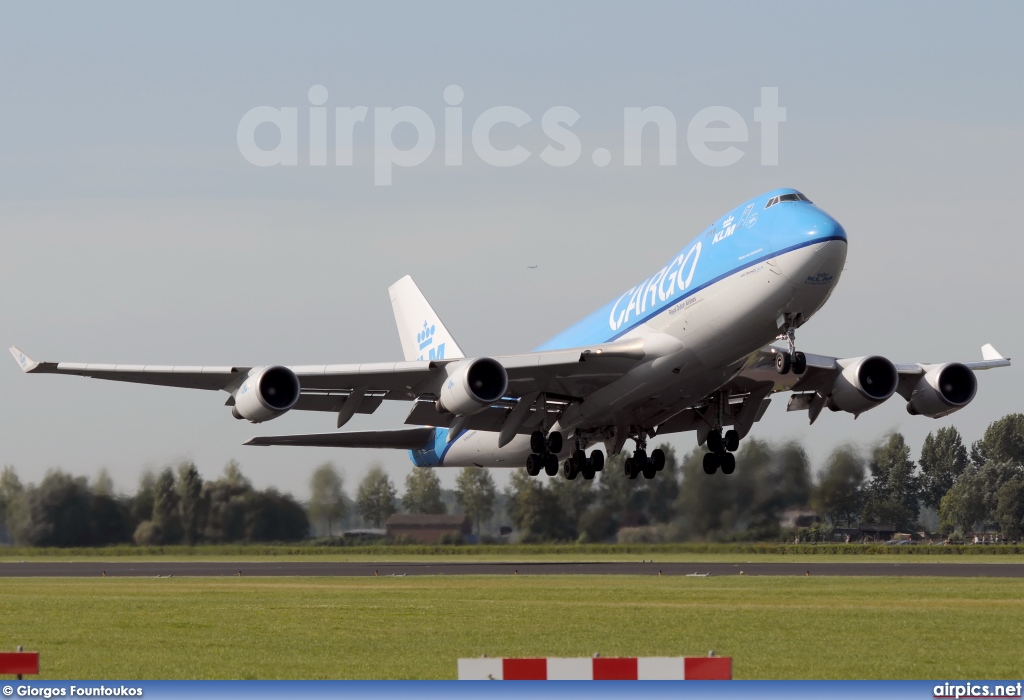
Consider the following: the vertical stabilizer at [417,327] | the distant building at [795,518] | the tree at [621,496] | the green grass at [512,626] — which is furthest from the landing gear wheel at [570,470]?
the distant building at [795,518]

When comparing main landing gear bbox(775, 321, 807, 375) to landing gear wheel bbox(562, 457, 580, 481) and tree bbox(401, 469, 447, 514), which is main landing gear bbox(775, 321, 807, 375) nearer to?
landing gear wheel bbox(562, 457, 580, 481)

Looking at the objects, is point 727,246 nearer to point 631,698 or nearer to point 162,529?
point 631,698

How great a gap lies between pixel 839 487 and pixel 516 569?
1462 cm

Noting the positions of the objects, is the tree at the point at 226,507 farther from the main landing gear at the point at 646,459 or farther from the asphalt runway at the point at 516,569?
the main landing gear at the point at 646,459

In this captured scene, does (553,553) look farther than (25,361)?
Yes

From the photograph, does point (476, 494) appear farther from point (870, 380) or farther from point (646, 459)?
point (870, 380)

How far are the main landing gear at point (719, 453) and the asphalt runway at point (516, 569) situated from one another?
7.40 m

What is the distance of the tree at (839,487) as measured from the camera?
52.2 metres

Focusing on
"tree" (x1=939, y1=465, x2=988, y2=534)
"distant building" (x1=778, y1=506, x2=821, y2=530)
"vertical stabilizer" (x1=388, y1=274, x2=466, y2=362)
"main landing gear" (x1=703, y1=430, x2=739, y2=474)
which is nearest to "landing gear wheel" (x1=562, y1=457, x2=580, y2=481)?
"main landing gear" (x1=703, y1=430, x2=739, y2=474)

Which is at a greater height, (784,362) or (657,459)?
(784,362)

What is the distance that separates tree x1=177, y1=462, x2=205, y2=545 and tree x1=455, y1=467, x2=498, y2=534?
12796 millimetres

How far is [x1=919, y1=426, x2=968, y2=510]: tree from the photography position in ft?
211

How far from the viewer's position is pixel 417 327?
4809 centimetres

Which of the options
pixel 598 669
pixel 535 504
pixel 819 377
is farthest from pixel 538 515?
pixel 598 669
